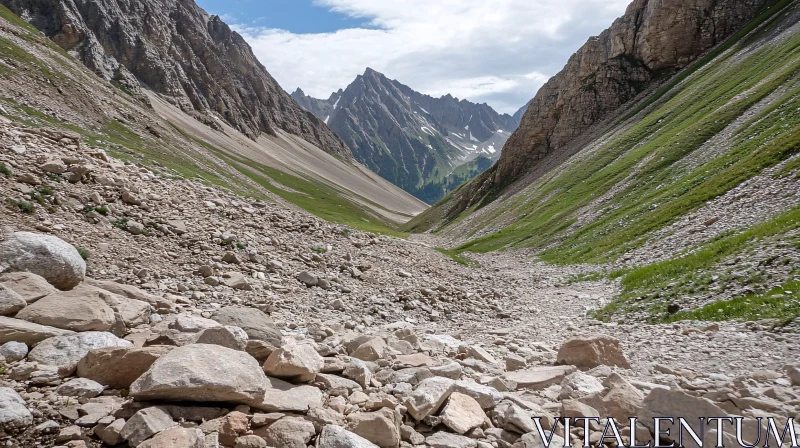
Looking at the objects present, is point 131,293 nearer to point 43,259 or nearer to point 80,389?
point 43,259

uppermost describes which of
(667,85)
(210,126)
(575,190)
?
(667,85)

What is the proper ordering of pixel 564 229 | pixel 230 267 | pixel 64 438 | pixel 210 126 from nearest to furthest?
1. pixel 64 438
2. pixel 230 267
3. pixel 564 229
4. pixel 210 126

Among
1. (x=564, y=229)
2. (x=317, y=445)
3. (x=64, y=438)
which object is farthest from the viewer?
(x=564, y=229)

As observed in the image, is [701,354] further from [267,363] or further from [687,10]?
[687,10]

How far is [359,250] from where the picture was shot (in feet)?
88.5

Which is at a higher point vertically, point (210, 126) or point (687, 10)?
point (687, 10)

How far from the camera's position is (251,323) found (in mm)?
10391

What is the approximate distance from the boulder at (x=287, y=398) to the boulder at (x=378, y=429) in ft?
2.75

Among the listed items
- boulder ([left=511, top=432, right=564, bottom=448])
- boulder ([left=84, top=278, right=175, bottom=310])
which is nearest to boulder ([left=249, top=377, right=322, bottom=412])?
boulder ([left=511, top=432, right=564, bottom=448])

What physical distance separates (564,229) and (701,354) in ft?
129

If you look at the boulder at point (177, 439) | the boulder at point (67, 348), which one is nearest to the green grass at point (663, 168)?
the boulder at point (177, 439)

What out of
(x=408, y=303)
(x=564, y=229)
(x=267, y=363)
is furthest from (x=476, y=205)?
(x=267, y=363)

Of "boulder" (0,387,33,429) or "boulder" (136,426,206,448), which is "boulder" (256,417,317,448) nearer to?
"boulder" (136,426,206,448)

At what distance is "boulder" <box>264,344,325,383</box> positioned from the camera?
303 inches
